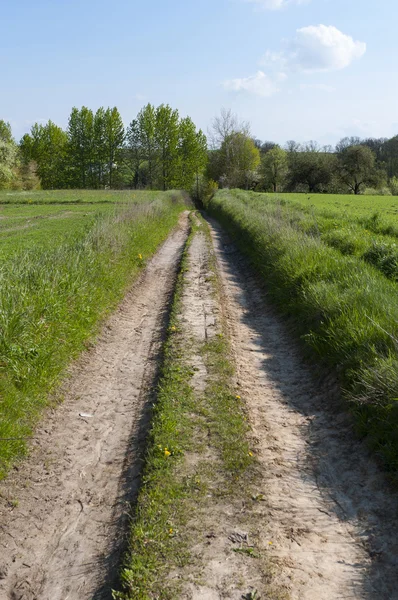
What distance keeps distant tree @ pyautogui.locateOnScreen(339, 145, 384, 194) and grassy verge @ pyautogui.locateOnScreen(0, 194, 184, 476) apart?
67.0 metres

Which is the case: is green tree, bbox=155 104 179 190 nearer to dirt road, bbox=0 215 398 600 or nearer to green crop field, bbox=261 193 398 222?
green crop field, bbox=261 193 398 222

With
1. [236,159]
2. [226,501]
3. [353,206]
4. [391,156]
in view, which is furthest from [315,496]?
[391,156]

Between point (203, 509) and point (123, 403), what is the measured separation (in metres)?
2.53

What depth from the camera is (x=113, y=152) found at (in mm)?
74688

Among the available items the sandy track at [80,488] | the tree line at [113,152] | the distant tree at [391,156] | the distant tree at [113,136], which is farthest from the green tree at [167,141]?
the sandy track at [80,488]

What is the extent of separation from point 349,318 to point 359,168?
71.5 m

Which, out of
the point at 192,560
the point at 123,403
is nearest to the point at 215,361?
the point at 123,403

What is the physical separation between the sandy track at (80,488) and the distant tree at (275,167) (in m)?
71.9

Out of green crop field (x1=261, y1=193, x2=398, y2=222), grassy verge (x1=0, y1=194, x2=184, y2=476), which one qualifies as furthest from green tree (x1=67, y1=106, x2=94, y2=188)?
grassy verge (x1=0, y1=194, x2=184, y2=476)

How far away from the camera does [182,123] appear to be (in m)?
75.2

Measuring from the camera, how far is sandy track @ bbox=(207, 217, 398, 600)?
135 inches

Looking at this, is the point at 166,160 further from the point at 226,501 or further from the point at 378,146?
the point at 226,501

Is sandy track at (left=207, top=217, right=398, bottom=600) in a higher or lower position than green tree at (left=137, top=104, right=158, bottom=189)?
lower

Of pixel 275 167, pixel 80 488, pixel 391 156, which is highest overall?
pixel 391 156
